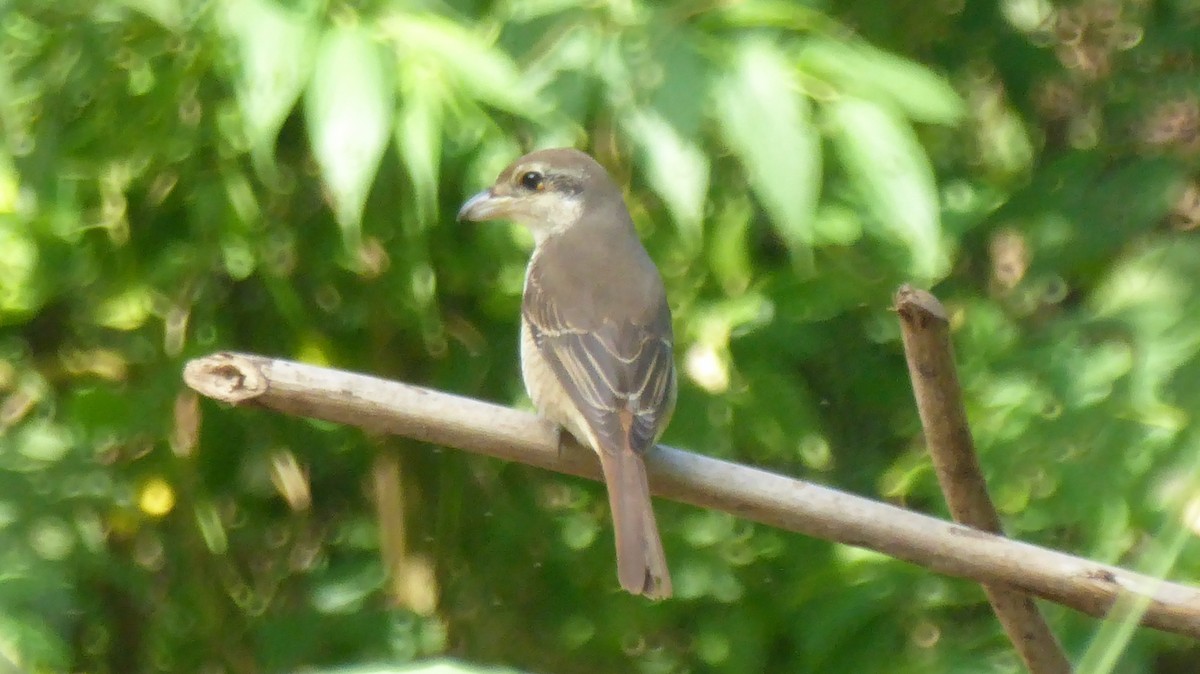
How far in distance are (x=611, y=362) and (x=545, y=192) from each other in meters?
0.51

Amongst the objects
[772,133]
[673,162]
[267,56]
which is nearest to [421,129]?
[267,56]

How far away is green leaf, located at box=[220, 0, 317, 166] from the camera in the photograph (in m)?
2.54

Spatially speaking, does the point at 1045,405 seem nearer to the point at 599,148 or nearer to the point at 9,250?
the point at 599,148

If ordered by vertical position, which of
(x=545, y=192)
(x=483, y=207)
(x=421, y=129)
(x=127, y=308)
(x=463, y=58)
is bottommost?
(x=127, y=308)

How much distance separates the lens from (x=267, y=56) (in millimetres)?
2564

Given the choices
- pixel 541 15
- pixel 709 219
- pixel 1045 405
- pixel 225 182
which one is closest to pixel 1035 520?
pixel 1045 405

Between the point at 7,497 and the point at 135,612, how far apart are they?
3.11ft

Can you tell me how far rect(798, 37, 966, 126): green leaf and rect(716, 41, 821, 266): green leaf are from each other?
0.08 metres

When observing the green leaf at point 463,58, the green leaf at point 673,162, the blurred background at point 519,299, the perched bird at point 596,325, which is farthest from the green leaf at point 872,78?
the perched bird at point 596,325

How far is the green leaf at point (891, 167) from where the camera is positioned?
276 cm

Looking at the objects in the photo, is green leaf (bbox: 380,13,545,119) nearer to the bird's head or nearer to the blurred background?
the blurred background

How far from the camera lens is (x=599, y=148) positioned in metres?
3.69

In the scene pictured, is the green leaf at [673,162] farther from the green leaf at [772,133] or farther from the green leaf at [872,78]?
the green leaf at [872,78]

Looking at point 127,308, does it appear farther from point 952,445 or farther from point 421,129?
point 952,445
